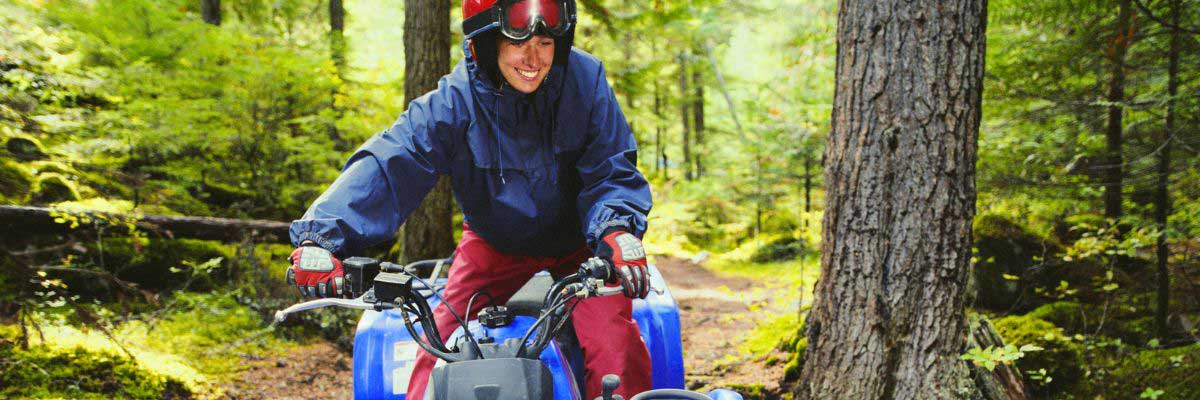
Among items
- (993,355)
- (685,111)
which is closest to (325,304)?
(993,355)

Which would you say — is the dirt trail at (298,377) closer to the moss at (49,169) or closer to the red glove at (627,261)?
the moss at (49,169)

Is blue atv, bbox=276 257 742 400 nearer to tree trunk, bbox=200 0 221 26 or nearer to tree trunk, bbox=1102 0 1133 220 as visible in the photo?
tree trunk, bbox=1102 0 1133 220

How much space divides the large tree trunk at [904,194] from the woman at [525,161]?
1.23 m

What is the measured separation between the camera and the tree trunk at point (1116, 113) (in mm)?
4586

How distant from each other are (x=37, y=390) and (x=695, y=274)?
32.4 feet

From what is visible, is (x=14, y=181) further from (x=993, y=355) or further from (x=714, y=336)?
(x=993, y=355)

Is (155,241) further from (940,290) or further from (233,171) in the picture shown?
(940,290)

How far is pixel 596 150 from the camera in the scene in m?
2.47

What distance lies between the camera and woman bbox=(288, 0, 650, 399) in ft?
7.14

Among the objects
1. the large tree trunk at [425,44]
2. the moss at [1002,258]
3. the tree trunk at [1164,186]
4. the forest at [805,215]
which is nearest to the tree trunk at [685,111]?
the forest at [805,215]

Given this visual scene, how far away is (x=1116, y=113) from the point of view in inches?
215

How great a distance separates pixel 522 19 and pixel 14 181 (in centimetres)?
509

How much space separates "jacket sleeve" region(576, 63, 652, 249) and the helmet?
0.31m

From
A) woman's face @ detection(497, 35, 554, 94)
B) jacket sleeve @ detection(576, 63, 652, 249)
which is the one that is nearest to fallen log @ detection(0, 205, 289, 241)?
woman's face @ detection(497, 35, 554, 94)
